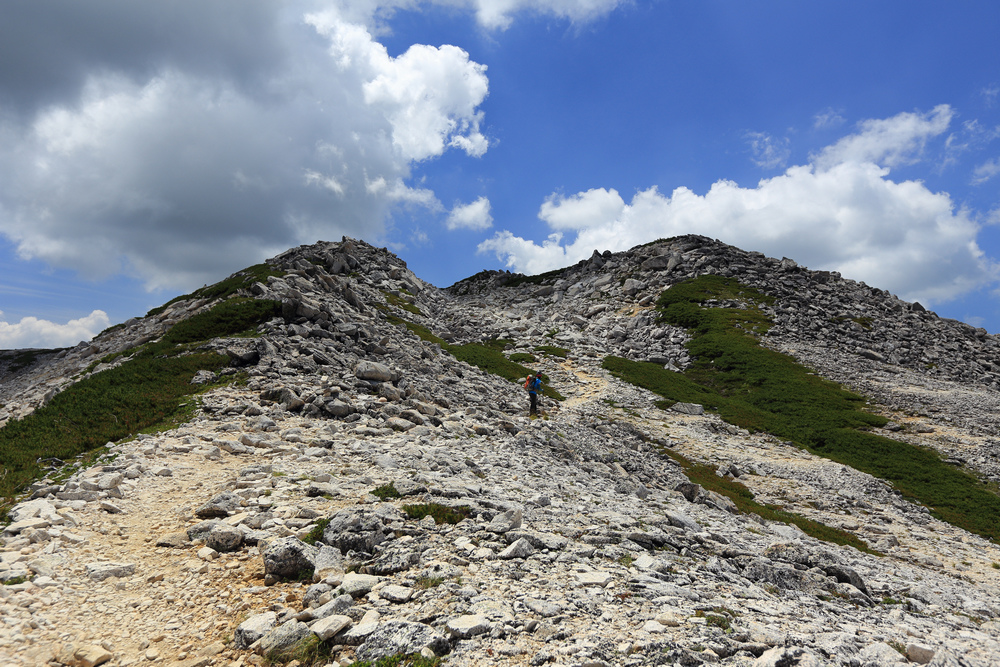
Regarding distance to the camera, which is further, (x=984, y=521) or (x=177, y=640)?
(x=984, y=521)

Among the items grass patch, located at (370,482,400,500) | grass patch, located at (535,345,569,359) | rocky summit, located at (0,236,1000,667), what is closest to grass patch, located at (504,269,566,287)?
grass patch, located at (535,345,569,359)

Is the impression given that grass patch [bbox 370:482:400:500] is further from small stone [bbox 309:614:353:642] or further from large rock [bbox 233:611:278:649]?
small stone [bbox 309:614:353:642]

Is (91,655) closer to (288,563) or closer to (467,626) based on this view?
(288,563)

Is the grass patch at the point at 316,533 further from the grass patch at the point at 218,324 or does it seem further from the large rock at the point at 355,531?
the grass patch at the point at 218,324

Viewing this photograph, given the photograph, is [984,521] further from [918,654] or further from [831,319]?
[831,319]

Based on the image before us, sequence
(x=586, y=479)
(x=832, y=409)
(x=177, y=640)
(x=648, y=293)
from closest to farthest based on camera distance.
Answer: (x=177, y=640), (x=586, y=479), (x=832, y=409), (x=648, y=293)

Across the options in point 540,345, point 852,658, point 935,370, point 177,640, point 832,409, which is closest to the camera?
point 852,658

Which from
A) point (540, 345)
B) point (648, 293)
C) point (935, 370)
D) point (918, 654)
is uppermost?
point (648, 293)

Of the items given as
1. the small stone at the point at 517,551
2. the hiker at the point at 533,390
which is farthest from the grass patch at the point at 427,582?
the hiker at the point at 533,390

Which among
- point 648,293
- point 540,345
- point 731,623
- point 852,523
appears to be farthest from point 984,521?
point 648,293

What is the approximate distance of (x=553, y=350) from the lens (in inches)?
2438

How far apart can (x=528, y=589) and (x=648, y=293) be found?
270 ft

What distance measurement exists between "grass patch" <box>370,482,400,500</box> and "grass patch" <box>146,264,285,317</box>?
42300mm

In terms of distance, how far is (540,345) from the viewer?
65.5m
